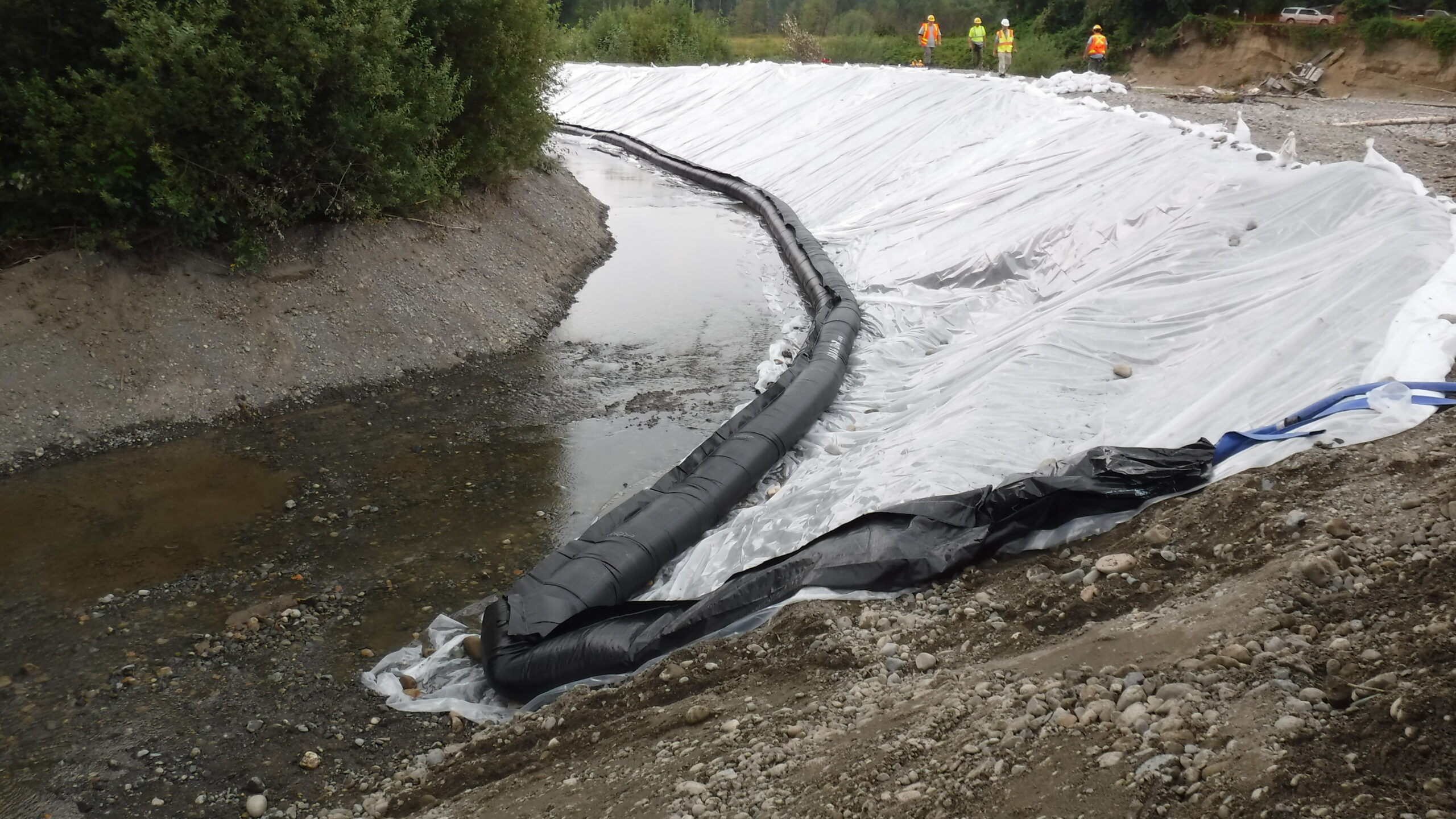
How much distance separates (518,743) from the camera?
13.9 ft

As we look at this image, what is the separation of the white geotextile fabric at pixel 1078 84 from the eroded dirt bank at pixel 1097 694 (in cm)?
1261

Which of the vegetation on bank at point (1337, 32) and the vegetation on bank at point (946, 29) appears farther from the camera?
the vegetation on bank at point (946, 29)

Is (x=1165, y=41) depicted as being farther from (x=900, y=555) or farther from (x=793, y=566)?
(x=793, y=566)

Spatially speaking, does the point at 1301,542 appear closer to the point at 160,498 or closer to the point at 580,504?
the point at 580,504

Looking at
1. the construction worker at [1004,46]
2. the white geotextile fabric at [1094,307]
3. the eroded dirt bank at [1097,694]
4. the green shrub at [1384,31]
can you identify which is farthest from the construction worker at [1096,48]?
the eroded dirt bank at [1097,694]

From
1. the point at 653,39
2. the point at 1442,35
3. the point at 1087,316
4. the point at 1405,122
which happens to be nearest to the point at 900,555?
the point at 1087,316

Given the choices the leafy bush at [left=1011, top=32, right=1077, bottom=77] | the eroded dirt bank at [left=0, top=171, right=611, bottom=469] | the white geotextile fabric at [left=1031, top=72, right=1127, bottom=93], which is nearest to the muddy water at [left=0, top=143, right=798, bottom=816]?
the eroded dirt bank at [left=0, top=171, right=611, bottom=469]

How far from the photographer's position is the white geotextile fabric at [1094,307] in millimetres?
5527

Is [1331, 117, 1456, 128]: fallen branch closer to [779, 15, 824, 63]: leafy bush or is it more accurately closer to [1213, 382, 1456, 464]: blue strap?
[1213, 382, 1456, 464]: blue strap

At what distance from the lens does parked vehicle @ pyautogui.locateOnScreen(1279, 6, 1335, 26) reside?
2348 centimetres

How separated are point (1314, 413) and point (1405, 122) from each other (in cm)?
1014

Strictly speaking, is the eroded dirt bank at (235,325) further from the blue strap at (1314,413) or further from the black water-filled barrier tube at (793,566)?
the blue strap at (1314,413)

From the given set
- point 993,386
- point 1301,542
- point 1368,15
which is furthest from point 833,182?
point 1368,15

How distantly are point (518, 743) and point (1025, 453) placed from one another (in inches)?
133
